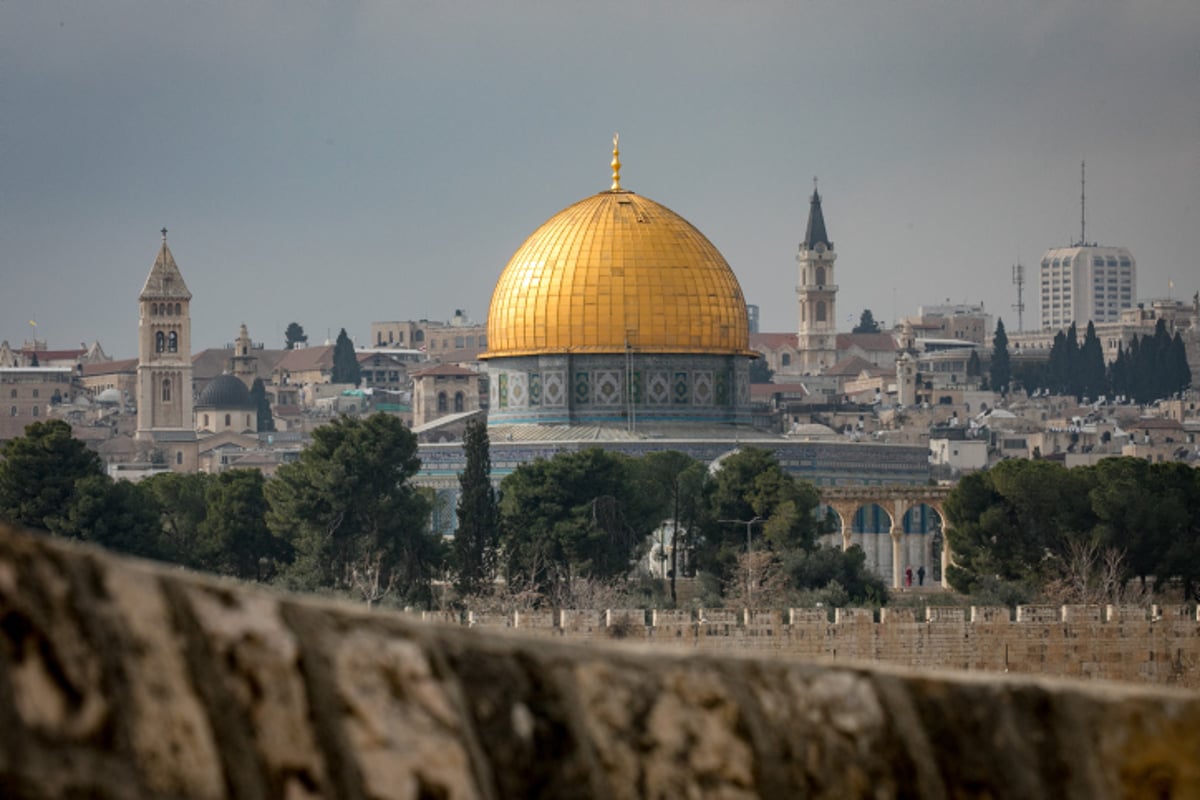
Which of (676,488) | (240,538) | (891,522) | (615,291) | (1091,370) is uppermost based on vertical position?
(615,291)

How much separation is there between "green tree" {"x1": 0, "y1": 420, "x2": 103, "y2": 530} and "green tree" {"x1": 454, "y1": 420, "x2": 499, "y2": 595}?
186 inches

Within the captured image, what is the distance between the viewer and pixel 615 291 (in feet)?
167

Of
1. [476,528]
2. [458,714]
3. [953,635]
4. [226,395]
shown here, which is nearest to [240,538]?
[476,528]

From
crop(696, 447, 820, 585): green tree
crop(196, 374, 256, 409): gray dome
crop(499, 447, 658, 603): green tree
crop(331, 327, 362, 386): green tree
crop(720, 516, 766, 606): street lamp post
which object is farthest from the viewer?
crop(331, 327, 362, 386): green tree

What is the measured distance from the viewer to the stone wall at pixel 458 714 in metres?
4.02

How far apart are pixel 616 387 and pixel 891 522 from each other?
5259 mm

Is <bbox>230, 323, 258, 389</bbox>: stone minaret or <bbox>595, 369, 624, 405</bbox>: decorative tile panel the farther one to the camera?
<bbox>230, 323, 258, 389</bbox>: stone minaret

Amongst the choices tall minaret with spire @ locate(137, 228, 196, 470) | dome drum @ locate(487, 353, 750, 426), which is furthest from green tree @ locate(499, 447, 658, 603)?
tall minaret with spire @ locate(137, 228, 196, 470)

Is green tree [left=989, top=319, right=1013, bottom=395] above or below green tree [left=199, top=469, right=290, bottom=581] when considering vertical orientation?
above

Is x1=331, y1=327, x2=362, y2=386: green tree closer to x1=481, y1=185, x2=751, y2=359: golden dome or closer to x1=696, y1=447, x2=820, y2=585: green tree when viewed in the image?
x1=481, y1=185, x2=751, y2=359: golden dome

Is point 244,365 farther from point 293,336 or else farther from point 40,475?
point 40,475

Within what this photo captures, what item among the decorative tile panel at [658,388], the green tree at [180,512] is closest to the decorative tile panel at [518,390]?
the decorative tile panel at [658,388]

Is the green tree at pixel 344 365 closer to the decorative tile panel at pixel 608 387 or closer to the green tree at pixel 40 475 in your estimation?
the decorative tile panel at pixel 608 387

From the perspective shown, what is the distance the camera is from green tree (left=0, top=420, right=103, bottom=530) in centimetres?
3612
